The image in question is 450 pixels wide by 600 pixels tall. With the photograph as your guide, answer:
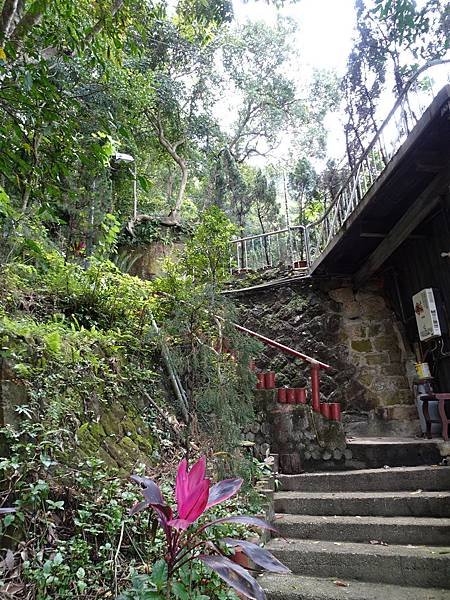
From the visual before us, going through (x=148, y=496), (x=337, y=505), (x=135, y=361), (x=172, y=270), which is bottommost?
(x=337, y=505)

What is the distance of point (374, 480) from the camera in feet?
12.5

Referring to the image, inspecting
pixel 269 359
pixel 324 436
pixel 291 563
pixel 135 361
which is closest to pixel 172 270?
pixel 135 361

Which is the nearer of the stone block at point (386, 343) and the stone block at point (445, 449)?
the stone block at point (445, 449)

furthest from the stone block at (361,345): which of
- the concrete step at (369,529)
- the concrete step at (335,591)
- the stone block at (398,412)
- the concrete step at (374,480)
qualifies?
the concrete step at (335,591)

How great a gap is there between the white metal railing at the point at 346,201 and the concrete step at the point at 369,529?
3359mm

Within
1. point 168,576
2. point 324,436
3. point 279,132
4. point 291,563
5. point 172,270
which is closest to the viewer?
point 168,576

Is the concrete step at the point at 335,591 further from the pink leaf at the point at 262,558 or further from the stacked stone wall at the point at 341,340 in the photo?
the stacked stone wall at the point at 341,340

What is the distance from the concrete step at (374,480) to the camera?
3.68m

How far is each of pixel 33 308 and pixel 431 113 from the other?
389 cm

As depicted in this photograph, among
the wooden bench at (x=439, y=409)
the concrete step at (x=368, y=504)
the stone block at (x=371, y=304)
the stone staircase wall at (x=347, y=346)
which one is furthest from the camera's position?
the stone block at (x=371, y=304)

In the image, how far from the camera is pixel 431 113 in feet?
11.8

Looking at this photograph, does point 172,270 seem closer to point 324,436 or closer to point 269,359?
point 324,436

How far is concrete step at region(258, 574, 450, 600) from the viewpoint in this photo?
8.11 feet

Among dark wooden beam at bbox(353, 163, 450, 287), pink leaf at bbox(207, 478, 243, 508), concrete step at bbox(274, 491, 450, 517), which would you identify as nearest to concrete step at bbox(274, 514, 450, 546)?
concrete step at bbox(274, 491, 450, 517)
